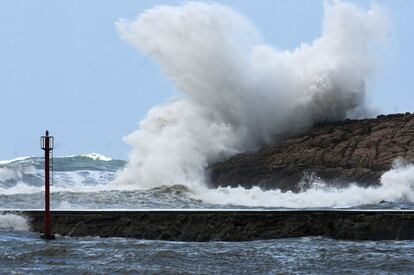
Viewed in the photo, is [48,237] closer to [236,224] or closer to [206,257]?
[236,224]

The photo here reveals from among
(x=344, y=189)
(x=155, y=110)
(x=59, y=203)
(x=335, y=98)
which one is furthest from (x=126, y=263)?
(x=155, y=110)

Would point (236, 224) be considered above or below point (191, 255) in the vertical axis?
above

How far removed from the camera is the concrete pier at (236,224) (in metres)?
15.5

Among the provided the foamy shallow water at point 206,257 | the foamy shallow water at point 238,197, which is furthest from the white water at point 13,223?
the foamy shallow water at point 238,197

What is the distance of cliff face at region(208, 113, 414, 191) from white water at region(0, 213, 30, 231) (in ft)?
34.7

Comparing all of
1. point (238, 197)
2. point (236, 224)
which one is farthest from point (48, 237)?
point (238, 197)

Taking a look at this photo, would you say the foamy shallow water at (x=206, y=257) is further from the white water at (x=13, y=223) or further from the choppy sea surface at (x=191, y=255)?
the white water at (x=13, y=223)

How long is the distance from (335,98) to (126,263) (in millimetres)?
19788

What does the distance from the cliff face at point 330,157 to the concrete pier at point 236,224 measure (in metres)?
9.62

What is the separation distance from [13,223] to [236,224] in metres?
3.98

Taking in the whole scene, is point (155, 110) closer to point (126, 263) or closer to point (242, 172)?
point (242, 172)

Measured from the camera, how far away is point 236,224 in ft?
52.9

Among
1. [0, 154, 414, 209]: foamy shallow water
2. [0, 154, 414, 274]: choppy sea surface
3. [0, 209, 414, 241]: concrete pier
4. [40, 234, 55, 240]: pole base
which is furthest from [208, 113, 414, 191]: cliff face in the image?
[40, 234, 55, 240]: pole base

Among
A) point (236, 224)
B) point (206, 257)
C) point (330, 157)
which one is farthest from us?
point (330, 157)
